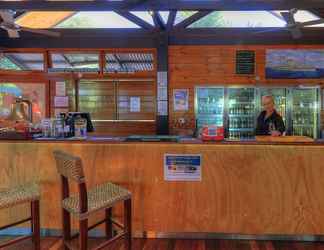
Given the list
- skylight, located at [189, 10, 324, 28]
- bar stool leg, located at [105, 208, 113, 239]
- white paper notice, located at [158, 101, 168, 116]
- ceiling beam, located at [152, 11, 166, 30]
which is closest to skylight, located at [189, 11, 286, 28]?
skylight, located at [189, 10, 324, 28]

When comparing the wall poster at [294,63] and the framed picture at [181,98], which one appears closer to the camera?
the wall poster at [294,63]

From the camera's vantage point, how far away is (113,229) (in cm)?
319

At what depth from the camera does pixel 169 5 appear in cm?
343

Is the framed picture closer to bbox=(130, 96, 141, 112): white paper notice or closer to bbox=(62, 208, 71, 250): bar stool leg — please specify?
bbox=(130, 96, 141, 112): white paper notice

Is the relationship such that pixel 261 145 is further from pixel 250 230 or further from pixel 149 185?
pixel 149 185

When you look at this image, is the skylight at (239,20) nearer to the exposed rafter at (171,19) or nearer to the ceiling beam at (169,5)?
the exposed rafter at (171,19)

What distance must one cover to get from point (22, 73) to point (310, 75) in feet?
18.2

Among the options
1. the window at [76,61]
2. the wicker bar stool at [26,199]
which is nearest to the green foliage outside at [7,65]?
the window at [76,61]

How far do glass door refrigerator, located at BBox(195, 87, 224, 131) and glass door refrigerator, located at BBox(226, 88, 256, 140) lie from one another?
5.3 inches

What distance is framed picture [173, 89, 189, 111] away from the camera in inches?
249

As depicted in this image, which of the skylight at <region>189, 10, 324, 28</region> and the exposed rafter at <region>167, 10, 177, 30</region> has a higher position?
the skylight at <region>189, 10, 324, 28</region>

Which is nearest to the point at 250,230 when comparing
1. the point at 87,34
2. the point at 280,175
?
the point at 280,175

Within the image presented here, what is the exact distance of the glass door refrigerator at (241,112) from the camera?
6.29 m

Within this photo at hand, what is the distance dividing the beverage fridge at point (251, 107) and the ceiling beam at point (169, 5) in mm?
2943
